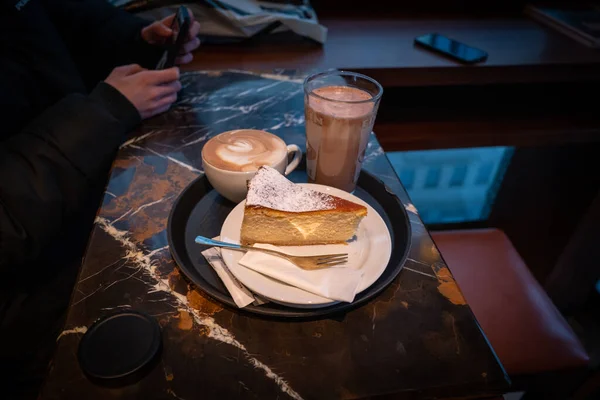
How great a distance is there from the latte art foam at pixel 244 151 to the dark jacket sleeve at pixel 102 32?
29.1 inches

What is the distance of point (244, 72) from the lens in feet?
4.69

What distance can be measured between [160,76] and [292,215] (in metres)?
0.71

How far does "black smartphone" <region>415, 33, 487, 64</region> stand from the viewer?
1595 mm

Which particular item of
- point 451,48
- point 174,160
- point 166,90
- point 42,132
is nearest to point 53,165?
point 42,132

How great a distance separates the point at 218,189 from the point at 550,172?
1946 millimetres

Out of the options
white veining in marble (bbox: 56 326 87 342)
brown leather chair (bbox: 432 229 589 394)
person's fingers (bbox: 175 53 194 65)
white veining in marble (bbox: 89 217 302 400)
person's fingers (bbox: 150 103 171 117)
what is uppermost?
person's fingers (bbox: 175 53 194 65)

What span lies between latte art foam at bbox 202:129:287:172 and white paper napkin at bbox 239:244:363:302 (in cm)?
21

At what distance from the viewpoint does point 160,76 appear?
3.82 feet

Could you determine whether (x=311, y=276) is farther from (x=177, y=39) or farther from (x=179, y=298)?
(x=177, y=39)

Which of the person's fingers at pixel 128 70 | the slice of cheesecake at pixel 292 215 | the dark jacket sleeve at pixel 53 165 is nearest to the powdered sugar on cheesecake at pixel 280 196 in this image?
the slice of cheesecake at pixel 292 215

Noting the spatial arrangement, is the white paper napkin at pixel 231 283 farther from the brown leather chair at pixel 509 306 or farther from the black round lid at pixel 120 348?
the brown leather chair at pixel 509 306

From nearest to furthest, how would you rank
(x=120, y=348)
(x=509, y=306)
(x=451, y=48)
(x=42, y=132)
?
(x=120, y=348) < (x=42, y=132) < (x=509, y=306) < (x=451, y=48)

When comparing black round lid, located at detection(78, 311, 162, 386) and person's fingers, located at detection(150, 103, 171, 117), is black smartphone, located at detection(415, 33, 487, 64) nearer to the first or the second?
person's fingers, located at detection(150, 103, 171, 117)

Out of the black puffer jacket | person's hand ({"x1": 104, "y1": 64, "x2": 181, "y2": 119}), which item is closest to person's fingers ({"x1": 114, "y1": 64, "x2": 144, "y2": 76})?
person's hand ({"x1": 104, "y1": 64, "x2": 181, "y2": 119})
